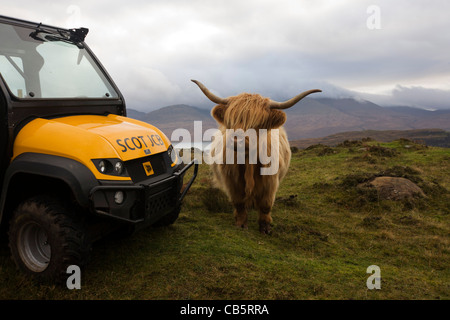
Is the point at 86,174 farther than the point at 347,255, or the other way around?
the point at 347,255

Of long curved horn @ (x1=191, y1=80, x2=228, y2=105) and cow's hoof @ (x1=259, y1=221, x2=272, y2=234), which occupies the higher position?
long curved horn @ (x1=191, y1=80, x2=228, y2=105)

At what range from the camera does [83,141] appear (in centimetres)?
308

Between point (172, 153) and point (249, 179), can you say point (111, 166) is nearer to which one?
point (172, 153)

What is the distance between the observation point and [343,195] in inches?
312

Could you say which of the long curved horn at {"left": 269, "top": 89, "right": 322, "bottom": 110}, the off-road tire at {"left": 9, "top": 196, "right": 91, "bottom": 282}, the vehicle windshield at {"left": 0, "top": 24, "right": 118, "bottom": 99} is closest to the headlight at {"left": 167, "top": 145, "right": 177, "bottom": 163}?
the vehicle windshield at {"left": 0, "top": 24, "right": 118, "bottom": 99}

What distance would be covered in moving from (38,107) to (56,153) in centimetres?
79

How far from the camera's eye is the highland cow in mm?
4699

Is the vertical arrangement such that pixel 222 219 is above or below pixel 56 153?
below

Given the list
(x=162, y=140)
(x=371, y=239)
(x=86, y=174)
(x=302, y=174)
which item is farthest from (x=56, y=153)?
(x=302, y=174)

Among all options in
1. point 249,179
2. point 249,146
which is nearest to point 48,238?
point 249,146

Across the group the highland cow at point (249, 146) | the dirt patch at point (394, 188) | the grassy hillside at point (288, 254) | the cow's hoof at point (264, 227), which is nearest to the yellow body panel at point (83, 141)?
the grassy hillside at point (288, 254)

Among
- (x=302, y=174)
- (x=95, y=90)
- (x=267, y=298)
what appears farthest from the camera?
(x=302, y=174)

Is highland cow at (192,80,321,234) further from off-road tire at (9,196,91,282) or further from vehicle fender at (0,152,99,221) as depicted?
off-road tire at (9,196,91,282)
